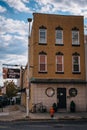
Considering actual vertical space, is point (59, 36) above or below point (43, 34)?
below

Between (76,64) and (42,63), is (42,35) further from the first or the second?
(76,64)

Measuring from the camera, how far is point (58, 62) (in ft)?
127

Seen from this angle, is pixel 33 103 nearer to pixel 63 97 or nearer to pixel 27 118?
pixel 63 97

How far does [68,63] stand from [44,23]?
5847 mm

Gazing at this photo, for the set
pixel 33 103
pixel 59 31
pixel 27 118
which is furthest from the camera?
pixel 59 31

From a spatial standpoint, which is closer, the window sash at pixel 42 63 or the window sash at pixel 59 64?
the window sash at pixel 42 63

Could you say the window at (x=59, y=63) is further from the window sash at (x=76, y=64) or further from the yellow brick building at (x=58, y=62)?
the window sash at (x=76, y=64)

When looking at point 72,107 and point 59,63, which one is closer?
point 72,107

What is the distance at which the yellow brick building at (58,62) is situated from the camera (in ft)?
124

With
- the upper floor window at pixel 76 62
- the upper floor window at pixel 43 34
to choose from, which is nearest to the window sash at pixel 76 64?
the upper floor window at pixel 76 62

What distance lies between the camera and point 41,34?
3888cm

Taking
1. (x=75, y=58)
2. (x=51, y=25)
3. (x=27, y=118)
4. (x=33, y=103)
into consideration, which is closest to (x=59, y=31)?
(x=51, y=25)

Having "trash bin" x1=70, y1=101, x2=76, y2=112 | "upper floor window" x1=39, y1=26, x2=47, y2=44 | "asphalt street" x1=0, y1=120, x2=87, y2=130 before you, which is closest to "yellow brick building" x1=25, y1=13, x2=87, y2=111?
"upper floor window" x1=39, y1=26, x2=47, y2=44

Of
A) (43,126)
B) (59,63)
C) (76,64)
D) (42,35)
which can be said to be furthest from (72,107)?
(43,126)
